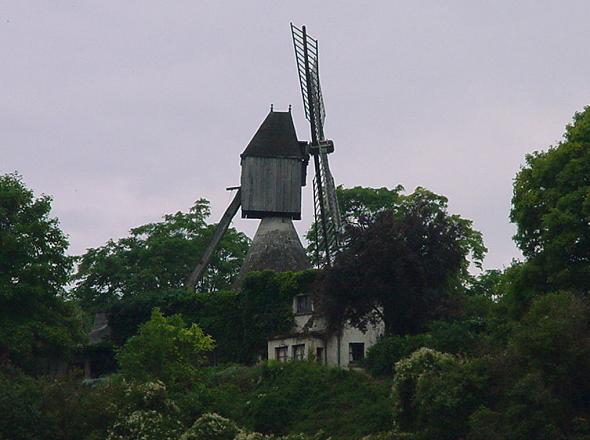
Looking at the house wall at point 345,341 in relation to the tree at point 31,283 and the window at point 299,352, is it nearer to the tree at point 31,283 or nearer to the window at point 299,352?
the window at point 299,352

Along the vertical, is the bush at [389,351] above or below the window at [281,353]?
below

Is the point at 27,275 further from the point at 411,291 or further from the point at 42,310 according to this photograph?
the point at 411,291

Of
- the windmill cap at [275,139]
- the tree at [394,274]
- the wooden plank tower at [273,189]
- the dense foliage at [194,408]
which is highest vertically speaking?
the windmill cap at [275,139]

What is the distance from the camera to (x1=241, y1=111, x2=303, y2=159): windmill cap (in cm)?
7238

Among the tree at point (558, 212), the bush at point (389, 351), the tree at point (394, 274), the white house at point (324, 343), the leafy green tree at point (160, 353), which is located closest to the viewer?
the tree at point (558, 212)

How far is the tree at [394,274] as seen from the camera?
56.5 m

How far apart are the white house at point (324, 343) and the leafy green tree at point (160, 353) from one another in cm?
645

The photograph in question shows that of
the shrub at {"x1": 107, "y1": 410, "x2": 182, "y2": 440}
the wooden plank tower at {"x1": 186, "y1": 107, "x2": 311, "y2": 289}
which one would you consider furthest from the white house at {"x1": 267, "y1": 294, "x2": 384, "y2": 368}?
the shrub at {"x1": 107, "y1": 410, "x2": 182, "y2": 440}

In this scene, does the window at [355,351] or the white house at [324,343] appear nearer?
the white house at [324,343]

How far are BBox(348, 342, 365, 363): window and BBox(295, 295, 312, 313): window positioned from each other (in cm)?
313

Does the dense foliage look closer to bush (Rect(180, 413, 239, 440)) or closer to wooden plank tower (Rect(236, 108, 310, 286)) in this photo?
bush (Rect(180, 413, 239, 440))

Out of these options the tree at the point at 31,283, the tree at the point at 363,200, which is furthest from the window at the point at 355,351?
the tree at the point at 363,200

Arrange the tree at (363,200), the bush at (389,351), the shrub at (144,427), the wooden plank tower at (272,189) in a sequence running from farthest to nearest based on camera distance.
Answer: the tree at (363,200) → the wooden plank tower at (272,189) → the bush at (389,351) → the shrub at (144,427)

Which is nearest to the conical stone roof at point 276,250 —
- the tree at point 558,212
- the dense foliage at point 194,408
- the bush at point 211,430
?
the dense foliage at point 194,408
